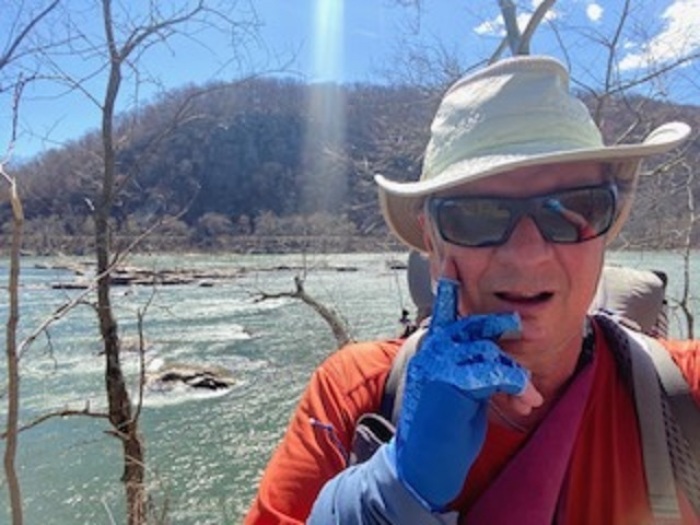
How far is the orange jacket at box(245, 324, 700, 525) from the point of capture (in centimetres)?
107

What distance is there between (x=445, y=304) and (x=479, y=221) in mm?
158

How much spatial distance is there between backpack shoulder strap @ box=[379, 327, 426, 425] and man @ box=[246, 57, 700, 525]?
25mm

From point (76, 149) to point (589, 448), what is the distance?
5376 mm

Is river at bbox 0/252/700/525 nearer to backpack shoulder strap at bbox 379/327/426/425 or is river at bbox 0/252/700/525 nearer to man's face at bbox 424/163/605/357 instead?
backpack shoulder strap at bbox 379/327/426/425

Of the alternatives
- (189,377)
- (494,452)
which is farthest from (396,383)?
(189,377)

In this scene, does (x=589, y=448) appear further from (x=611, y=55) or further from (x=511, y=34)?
(x=611, y=55)

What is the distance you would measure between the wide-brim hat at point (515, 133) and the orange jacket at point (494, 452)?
0.32 meters

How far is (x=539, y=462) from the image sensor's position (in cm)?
108

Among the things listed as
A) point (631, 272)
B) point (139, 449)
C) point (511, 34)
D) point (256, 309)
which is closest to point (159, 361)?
point (256, 309)

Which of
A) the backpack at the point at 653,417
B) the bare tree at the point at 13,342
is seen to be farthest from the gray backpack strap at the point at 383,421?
the bare tree at the point at 13,342

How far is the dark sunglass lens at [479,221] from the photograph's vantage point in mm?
1097

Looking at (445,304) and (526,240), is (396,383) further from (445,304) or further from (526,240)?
(526,240)

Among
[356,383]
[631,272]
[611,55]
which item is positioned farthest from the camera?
[611,55]

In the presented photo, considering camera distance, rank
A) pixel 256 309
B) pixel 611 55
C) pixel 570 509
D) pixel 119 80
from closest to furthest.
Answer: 1. pixel 570 509
2. pixel 119 80
3. pixel 611 55
4. pixel 256 309
